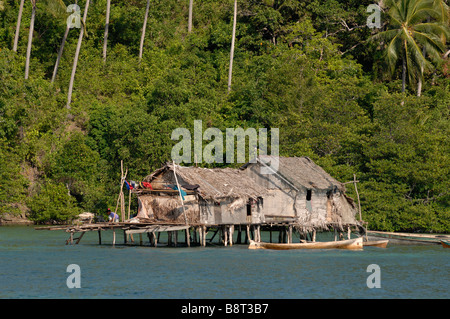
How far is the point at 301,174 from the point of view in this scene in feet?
126

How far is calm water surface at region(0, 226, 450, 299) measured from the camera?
23.8 metres

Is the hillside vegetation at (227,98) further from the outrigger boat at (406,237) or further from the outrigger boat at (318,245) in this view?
the outrigger boat at (318,245)

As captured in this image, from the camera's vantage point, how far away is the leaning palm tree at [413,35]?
51188mm

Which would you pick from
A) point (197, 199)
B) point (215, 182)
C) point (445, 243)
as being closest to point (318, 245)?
point (215, 182)

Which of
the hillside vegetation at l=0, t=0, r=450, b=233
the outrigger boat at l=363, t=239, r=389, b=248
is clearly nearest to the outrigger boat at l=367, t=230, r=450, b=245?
the outrigger boat at l=363, t=239, r=389, b=248

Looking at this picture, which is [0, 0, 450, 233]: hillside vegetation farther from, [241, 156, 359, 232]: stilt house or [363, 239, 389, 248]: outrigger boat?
[241, 156, 359, 232]: stilt house

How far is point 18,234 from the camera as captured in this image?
42.0 m

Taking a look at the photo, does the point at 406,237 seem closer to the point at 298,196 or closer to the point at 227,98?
the point at 298,196

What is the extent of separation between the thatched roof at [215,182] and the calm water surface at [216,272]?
9.46 ft

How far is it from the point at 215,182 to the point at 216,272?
8475mm

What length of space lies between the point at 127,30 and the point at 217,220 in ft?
96.9

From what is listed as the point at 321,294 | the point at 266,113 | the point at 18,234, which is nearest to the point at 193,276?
the point at 321,294

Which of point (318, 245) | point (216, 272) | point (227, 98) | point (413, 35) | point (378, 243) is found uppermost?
point (413, 35)
